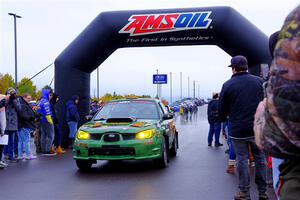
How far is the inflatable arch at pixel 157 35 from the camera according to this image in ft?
38.8

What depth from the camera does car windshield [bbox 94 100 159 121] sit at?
30.0ft

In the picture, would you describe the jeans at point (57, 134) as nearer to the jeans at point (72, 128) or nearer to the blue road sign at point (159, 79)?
the jeans at point (72, 128)

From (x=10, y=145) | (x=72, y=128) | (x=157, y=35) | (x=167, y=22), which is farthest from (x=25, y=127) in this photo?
(x=167, y=22)

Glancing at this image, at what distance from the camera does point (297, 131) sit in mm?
1864

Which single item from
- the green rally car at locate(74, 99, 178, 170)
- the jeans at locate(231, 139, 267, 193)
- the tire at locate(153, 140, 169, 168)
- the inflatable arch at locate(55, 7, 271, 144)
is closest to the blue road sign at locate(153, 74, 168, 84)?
the inflatable arch at locate(55, 7, 271, 144)

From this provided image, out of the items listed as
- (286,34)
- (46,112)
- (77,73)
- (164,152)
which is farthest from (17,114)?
(286,34)

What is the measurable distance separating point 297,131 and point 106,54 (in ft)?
38.2

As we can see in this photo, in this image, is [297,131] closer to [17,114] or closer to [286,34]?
[286,34]

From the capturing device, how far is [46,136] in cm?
1111

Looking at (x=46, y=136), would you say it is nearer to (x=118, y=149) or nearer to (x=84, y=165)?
(x=84, y=165)

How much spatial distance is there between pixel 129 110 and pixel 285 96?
753cm

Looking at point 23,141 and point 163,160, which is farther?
point 23,141

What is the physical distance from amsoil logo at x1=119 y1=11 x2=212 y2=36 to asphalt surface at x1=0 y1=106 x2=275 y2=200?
14.3 feet

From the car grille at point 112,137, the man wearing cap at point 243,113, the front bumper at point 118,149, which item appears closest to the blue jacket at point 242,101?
the man wearing cap at point 243,113
